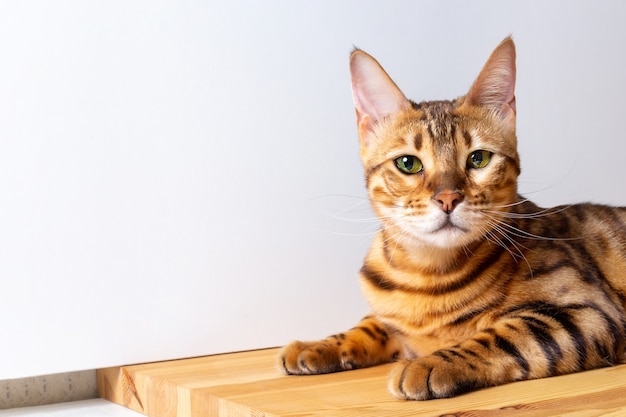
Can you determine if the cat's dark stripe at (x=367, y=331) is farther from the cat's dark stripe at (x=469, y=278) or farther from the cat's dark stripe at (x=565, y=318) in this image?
the cat's dark stripe at (x=565, y=318)

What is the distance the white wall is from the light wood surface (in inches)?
5.8

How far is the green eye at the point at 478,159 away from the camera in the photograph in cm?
162

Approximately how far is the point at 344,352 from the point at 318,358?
0.25ft

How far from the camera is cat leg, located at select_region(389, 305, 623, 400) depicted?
1389 millimetres

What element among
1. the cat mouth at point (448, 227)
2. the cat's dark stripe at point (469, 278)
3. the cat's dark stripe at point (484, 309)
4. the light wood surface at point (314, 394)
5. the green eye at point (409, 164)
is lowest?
the light wood surface at point (314, 394)

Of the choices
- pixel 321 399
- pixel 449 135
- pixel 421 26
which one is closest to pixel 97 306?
pixel 321 399

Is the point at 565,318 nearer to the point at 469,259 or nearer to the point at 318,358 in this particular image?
the point at 469,259

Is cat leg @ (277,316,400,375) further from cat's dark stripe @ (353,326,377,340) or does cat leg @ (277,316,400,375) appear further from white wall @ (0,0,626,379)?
white wall @ (0,0,626,379)

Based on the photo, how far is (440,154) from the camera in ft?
5.23

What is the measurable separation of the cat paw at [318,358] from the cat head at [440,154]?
0.28 metres

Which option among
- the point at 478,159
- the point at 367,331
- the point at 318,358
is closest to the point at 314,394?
the point at 318,358

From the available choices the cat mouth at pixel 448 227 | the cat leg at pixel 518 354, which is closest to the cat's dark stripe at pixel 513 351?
the cat leg at pixel 518 354

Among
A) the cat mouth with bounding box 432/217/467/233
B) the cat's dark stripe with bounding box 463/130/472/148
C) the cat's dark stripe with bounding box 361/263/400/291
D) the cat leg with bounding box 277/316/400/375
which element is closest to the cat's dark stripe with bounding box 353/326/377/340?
the cat leg with bounding box 277/316/400/375

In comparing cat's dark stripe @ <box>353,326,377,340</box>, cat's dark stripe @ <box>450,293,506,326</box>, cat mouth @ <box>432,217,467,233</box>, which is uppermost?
cat mouth @ <box>432,217,467,233</box>
